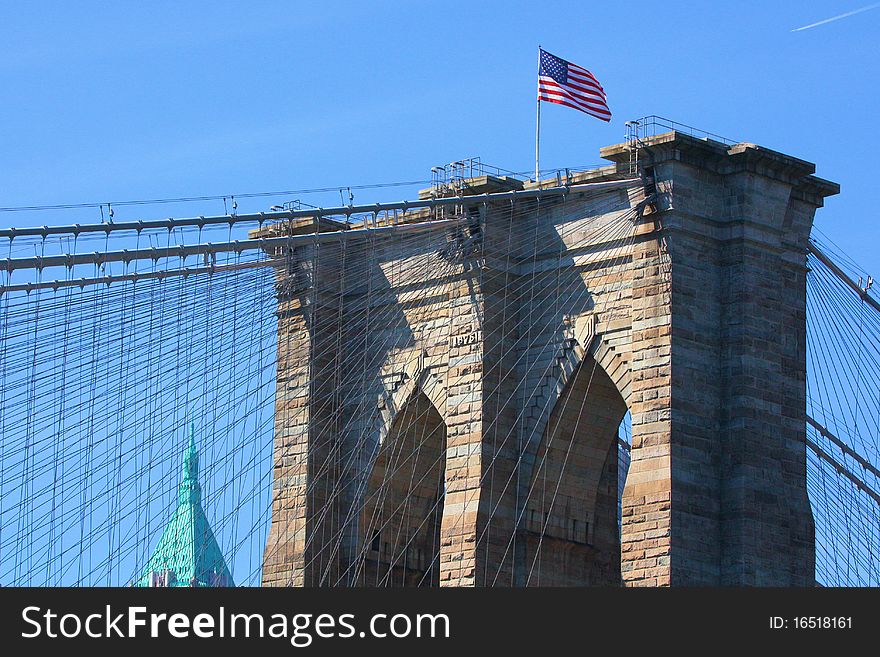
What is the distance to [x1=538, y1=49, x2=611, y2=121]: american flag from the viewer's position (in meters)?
69.6

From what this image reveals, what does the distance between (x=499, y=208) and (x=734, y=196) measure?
20.2ft

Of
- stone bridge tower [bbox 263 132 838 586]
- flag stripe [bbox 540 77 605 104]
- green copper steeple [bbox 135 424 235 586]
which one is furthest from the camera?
flag stripe [bbox 540 77 605 104]

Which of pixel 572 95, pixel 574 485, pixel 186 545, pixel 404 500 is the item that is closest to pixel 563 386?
pixel 574 485

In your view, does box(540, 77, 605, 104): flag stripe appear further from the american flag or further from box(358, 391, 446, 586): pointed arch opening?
box(358, 391, 446, 586): pointed arch opening

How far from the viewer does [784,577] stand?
211ft

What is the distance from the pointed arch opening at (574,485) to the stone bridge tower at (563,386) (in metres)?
0.05

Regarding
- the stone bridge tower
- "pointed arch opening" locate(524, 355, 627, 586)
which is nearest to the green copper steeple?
the stone bridge tower

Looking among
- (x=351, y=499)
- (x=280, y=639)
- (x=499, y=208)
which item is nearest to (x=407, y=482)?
(x=351, y=499)

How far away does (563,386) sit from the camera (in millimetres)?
68500

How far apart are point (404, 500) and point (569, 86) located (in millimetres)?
11523

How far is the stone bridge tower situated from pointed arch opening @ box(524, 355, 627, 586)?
54 millimetres

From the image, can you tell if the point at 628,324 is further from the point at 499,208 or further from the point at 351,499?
the point at 351,499

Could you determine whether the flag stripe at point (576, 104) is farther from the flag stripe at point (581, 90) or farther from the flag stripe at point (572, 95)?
the flag stripe at point (581, 90)

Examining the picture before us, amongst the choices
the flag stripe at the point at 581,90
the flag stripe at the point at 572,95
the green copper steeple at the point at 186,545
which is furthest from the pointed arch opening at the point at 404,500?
the flag stripe at the point at 581,90
